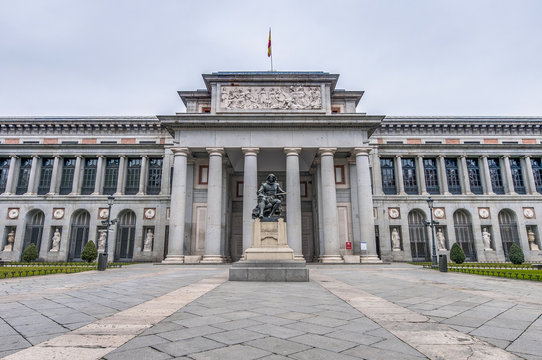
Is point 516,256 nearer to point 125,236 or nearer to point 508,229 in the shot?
point 508,229

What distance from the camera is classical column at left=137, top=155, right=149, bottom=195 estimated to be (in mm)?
37700

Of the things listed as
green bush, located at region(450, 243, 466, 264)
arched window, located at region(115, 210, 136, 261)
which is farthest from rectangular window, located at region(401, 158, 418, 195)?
arched window, located at region(115, 210, 136, 261)

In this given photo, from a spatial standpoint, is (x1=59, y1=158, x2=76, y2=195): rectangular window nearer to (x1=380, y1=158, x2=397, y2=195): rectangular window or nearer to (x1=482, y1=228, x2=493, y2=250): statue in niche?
(x1=380, y1=158, x2=397, y2=195): rectangular window

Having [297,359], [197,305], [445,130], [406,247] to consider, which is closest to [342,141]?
[406,247]

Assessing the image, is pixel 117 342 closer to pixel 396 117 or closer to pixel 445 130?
pixel 396 117

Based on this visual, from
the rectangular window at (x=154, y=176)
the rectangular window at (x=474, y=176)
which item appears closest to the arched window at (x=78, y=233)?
the rectangular window at (x=154, y=176)

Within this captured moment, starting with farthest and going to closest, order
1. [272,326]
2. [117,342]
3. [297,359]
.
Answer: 1. [272,326]
2. [117,342]
3. [297,359]

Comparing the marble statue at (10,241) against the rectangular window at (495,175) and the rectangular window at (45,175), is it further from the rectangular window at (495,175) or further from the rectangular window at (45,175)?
the rectangular window at (495,175)

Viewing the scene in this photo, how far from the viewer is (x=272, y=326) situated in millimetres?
4930

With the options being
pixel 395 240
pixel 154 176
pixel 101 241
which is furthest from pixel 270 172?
pixel 101 241

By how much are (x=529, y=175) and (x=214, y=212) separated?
128 ft

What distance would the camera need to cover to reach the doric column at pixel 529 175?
3825cm

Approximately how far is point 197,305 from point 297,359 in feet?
12.9

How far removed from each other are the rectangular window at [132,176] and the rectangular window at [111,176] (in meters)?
1.34
